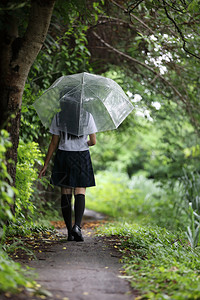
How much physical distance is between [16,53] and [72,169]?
1.48 m

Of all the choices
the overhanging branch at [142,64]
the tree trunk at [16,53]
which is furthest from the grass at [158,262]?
the overhanging branch at [142,64]

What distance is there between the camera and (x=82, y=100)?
4715 millimetres

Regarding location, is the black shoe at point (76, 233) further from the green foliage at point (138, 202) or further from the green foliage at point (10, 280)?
the green foliage at point (138, 202)

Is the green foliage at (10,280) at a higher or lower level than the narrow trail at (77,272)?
higher

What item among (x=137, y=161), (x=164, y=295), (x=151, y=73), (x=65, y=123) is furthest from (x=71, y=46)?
(x=137, y=161)

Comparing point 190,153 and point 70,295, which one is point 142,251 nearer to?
point 70,295

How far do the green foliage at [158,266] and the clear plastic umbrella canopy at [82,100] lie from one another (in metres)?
1.38

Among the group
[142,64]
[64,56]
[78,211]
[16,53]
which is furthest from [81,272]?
[142,64]

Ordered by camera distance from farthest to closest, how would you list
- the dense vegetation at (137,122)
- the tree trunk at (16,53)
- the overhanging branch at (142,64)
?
1. the overhanging branch at (142,64)
2. the tree trunk at (16,53)
3. the dense vegetation at (137,122)

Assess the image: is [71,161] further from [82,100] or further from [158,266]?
Answer: [158,266]

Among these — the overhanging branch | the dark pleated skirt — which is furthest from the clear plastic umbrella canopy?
the overhanging branch

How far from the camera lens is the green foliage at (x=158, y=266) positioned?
276 centimetres

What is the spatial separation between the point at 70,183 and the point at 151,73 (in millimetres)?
4677

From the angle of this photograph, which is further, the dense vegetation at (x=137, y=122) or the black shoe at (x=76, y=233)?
the black shoe at (x=76, y=233)
